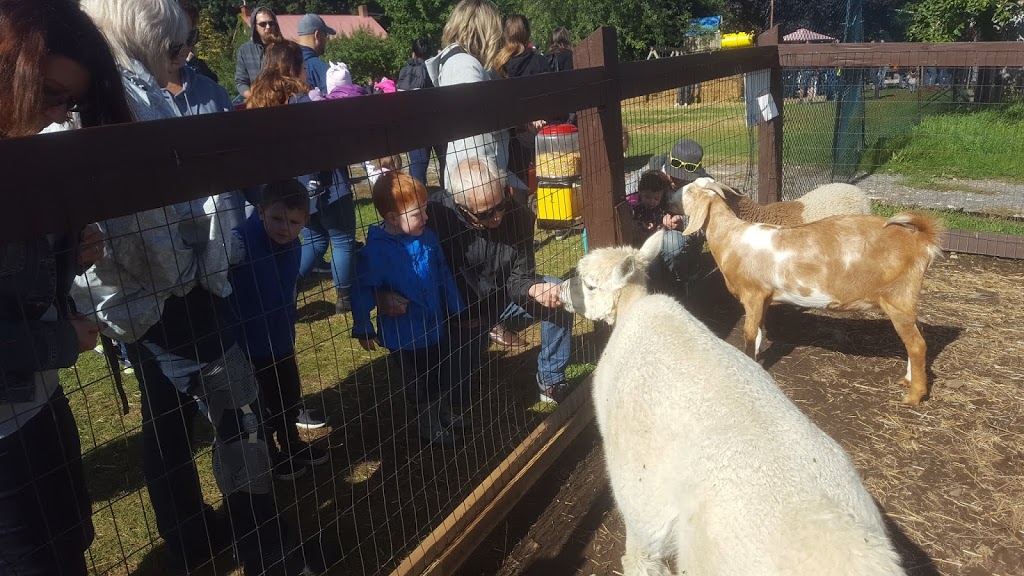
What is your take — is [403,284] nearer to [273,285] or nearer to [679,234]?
[273,285]

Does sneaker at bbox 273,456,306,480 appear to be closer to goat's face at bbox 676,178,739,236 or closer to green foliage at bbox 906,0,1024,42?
goat's face at bbox 676,178,739,236

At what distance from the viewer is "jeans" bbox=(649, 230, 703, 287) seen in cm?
542

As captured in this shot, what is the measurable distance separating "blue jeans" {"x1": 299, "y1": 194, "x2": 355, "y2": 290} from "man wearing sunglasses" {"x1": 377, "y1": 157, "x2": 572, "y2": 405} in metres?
1.83

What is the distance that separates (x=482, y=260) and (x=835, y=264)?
2.28 m

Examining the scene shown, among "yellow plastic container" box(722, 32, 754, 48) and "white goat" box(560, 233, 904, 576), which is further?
"yellow plastic container" box(722, 32, 754, 48)

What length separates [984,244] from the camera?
669 centimetres

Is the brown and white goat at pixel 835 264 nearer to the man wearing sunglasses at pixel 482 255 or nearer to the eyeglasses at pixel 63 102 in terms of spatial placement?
the man wearing sunglasses at pixel 482 255

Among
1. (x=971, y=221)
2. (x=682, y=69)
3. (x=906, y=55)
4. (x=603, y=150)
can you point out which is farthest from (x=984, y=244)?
(x=603, y=150)

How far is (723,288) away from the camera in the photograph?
6.16 metres

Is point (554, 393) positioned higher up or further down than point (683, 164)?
further down

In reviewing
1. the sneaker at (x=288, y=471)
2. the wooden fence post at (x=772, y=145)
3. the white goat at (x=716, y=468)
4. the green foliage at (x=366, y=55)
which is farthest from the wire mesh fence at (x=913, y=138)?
the green foliage at (x=366, y=55)

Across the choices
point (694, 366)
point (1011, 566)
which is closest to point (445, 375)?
point (694, 366)

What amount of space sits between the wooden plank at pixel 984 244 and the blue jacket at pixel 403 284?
5559mm

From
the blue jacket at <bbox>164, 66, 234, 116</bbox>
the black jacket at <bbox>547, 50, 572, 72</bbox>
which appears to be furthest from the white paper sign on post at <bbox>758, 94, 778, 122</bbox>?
the blue jacket at <bbox>164, 66, 234, 116</bbox>
